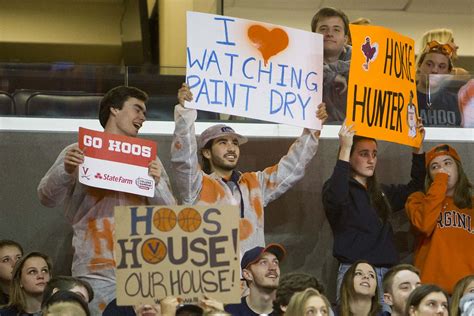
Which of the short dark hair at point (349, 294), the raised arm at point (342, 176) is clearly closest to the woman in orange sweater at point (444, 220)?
the raised arm at point (342, 176)

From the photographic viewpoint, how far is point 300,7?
1642 centimetres

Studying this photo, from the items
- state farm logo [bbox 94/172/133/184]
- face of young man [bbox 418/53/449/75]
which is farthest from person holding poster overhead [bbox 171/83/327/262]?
face of young man [bbox 418/53/449/75]

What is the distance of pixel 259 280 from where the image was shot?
8.91m

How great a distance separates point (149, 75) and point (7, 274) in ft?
5.92

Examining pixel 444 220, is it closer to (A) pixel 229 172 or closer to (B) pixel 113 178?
(A) pixel 229 172

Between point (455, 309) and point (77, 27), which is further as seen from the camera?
point (77, 27)

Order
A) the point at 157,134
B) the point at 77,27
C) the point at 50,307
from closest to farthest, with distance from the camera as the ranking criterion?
the point at 50,307 < the point at 157,134 < the point at 77,27

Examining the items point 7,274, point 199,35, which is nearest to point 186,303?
point 7,274

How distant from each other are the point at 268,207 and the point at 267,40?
1334 mm

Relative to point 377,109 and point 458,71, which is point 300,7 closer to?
point 458,71

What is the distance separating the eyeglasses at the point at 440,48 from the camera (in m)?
10.8

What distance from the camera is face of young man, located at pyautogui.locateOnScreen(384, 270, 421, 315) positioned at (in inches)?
350

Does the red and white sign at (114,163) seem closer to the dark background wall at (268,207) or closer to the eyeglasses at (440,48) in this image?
the dark background wall at (268,207)

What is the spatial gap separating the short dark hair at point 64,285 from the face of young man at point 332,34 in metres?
2.53
